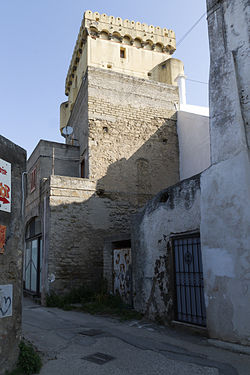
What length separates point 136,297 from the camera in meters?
8.49

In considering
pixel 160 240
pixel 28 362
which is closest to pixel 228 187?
pixel 160 240

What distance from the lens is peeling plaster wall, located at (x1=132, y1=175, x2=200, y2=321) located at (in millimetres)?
6934

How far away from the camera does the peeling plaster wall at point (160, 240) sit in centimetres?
693

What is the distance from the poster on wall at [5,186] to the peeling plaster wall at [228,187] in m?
3.53

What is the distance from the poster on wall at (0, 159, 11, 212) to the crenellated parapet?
1834 cm

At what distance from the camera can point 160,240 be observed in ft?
25.3

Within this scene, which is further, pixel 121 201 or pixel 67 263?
pixel 121 201

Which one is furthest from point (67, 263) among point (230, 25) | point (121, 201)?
point (230, 25)

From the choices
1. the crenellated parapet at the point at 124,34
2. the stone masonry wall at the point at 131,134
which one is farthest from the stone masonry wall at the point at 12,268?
the crenellated parapet at the point at 124,34

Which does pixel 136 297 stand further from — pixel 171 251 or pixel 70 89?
pixel 70 89

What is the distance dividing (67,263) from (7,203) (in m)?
7.32

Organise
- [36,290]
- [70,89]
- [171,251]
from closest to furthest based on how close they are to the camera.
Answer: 1. [171,251]
2. [36,290]
3. [70,89]

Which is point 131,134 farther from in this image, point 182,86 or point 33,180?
point 182,86

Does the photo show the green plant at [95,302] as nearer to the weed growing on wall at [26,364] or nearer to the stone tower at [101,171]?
the stone tower at [101,171]
